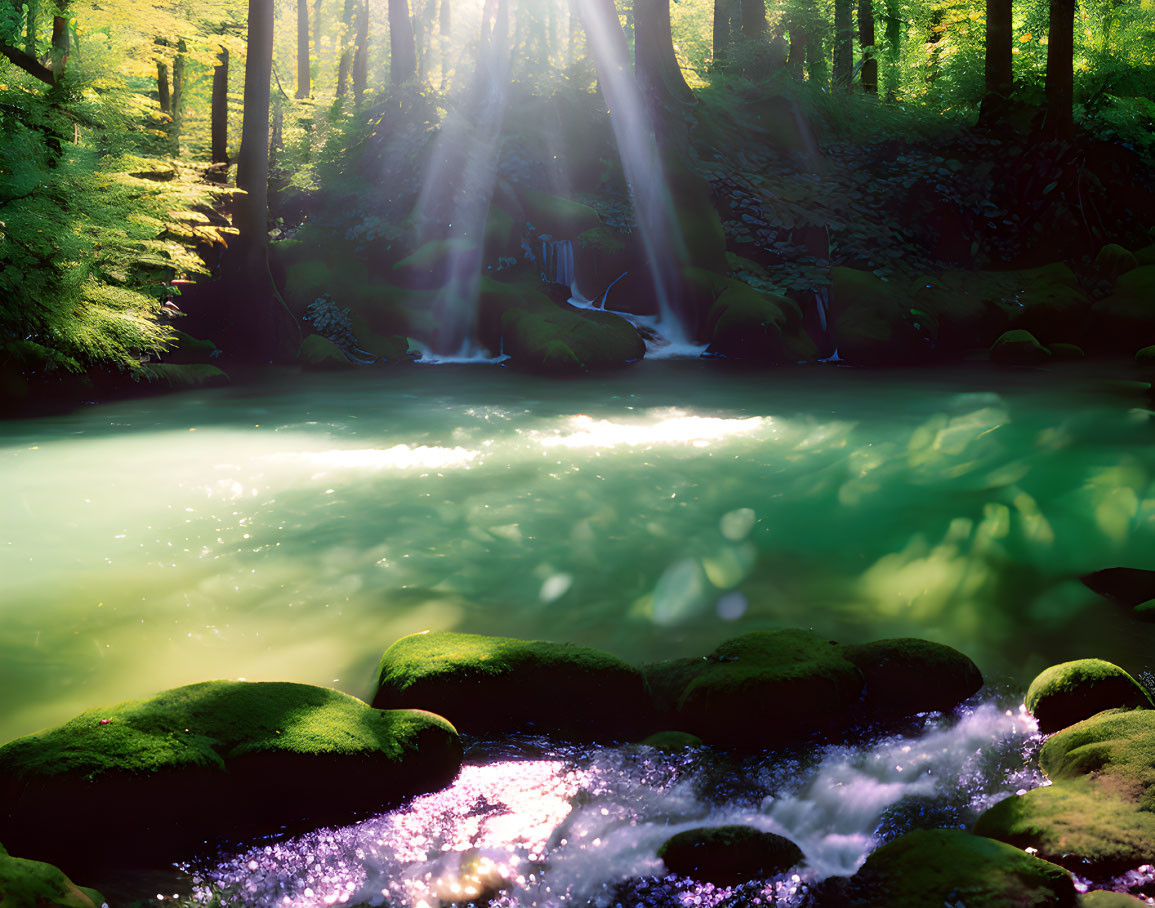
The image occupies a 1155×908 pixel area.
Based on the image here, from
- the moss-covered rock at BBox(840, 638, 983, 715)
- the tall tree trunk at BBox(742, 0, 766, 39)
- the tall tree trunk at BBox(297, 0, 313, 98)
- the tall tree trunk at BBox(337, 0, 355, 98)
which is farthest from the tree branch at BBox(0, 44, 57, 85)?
the tall tree trunk at BBox(297, 0, 313, 98)

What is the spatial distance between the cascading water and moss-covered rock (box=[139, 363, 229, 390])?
12.3 m

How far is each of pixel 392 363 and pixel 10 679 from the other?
12.8 meters

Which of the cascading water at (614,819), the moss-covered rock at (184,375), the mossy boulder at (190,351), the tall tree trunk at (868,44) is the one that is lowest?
the cascading water at (614,819)

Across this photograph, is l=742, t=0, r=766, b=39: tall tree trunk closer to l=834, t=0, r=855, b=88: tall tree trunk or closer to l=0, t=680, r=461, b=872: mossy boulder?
l=834, t=0, r=855, b=88: tall tree trunk

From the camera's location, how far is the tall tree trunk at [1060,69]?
1747 cm

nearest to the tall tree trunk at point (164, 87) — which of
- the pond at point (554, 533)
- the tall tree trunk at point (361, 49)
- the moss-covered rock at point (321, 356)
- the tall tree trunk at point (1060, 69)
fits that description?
the tall tree trunk at point (361, 49)

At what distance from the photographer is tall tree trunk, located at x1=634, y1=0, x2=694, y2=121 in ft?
60.1

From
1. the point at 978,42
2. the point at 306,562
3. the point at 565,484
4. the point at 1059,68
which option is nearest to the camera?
the point at 306,562

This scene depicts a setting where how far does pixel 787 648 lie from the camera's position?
14.7 feet

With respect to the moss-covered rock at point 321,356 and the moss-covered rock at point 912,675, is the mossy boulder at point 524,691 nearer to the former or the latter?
the moss-covered rock at point 912,675

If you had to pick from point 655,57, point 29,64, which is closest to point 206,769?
point 29,64

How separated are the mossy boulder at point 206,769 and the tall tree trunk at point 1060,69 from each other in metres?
20.0

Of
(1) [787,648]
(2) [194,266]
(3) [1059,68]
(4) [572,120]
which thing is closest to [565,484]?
(1) [787,648]

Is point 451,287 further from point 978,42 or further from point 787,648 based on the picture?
point 978,42
